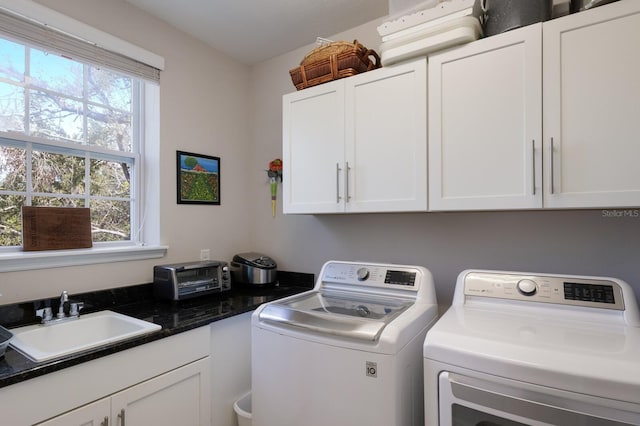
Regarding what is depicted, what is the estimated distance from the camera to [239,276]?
236cm

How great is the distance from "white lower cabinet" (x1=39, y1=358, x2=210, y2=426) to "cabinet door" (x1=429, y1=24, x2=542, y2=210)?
4.60ft

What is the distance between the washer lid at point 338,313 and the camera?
1.24m

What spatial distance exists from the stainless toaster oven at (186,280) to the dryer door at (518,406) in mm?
1424

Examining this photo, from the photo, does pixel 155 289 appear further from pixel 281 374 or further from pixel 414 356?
pixel 414 356

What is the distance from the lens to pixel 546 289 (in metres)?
1.34

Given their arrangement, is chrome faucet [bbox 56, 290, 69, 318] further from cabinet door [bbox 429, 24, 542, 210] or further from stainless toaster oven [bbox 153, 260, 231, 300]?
cabinet door [bbox 429, 24, 542, 210]

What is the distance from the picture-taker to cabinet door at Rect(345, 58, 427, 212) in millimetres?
1571

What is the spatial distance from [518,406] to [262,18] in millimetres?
2297

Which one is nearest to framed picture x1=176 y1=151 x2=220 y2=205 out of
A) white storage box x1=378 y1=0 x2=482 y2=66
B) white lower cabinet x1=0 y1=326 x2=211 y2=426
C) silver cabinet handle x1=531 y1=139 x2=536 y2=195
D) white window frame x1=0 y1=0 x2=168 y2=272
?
white window frame x1=0 y1=0 x2=168 y2=272

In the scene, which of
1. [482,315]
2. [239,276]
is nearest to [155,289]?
[239,276]

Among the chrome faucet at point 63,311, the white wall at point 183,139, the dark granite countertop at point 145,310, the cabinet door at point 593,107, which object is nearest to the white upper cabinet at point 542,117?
the cabinet door at point 593,107

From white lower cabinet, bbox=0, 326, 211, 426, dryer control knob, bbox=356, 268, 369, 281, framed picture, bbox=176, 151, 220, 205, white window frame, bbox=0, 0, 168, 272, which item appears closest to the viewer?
white lower cabinet, bbox=0, 326, 211, 426

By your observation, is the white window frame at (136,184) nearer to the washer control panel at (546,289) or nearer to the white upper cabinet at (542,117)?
the white upper cabinet at (542,117)
